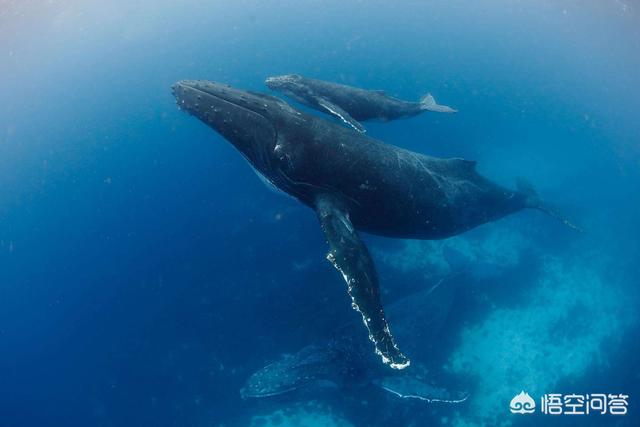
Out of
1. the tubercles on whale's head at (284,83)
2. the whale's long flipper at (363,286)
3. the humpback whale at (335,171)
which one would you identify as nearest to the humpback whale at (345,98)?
the tubercles on whale's head at (284,83)

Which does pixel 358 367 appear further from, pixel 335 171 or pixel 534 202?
pixel 534 202

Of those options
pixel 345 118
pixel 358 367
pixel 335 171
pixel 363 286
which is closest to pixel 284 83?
pixel 345 118

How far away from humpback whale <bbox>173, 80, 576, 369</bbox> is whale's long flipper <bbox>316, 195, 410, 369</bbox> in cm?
2

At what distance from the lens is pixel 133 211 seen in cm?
2067

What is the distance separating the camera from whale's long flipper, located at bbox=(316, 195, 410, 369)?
6.66m

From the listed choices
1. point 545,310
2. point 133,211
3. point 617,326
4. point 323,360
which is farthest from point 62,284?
point 617,326

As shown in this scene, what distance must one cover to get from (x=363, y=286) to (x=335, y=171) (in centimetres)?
251

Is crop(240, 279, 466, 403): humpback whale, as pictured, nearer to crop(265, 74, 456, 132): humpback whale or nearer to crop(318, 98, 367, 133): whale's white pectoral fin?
crop(265, 74, 456, 132): humpback whale

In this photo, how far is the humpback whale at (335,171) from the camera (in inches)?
269

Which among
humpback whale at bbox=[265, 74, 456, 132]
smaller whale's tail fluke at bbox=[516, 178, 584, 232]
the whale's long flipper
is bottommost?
smaller whale's tail fluke at bbox=[516, 178, 584, 232]

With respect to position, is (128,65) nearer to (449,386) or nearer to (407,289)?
(407,289)

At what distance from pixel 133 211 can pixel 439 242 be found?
54.0ft

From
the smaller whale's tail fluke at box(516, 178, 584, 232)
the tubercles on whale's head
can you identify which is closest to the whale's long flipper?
the tubercles on whale's head

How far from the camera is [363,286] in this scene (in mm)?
6750
